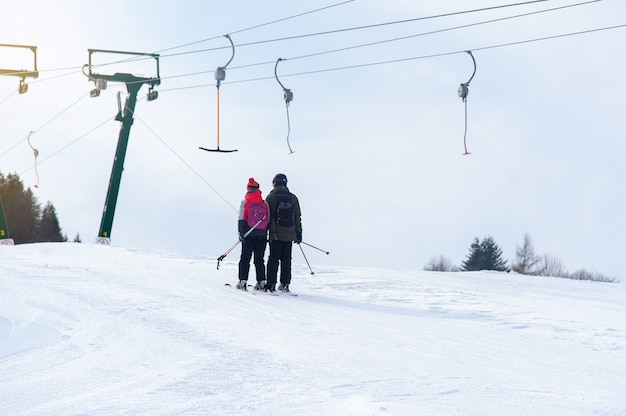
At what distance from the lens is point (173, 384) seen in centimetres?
573

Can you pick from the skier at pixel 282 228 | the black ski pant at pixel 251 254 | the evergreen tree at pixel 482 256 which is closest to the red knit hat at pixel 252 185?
the skier at pixel 282 228

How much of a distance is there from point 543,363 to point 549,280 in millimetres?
10386

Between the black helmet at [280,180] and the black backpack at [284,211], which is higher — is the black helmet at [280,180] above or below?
above

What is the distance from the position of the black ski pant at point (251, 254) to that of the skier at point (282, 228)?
175mm

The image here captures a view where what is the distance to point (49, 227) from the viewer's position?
81.9m

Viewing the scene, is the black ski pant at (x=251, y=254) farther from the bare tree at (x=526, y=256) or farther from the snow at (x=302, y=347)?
the bare tree at (x=526, y=256)

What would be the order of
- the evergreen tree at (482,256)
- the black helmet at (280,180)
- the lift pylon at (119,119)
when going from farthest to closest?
the evergreen tree at (482,256), the lift pylon at (119,119), the black helmet at (280,180)

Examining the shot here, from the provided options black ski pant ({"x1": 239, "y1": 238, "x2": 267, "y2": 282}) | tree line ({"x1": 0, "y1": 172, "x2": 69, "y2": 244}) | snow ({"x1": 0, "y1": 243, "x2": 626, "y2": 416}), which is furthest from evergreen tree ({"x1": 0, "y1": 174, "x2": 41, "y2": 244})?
black ski pant ({"x1": 239, "y1": 238, "x2": 267, "y2": 282})

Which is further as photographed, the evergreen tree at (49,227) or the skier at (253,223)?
the evergreen tree at (49,227)

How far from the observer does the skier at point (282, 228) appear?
1338 centimetres

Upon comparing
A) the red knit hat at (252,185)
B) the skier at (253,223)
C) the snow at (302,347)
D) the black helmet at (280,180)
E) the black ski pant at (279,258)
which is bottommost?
the snow at (302,347)

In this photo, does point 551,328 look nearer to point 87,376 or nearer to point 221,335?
point 221,335

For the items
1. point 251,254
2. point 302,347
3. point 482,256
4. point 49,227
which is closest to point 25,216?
point 49,227

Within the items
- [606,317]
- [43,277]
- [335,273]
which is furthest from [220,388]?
[335,273]
